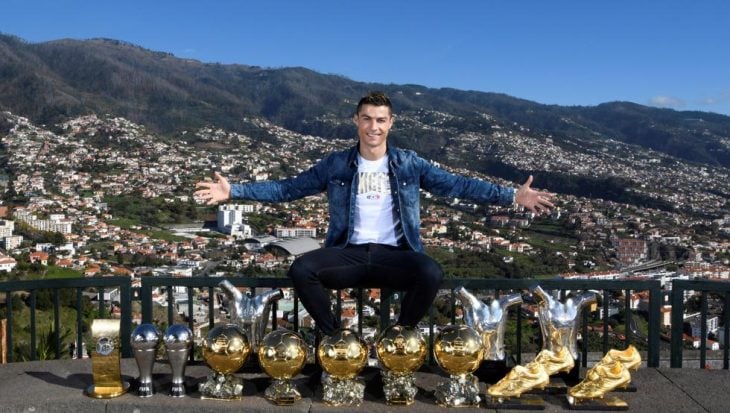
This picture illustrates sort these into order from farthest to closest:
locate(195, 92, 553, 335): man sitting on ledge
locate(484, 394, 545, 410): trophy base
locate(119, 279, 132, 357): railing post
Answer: locate(119, 279, 132, 357): railing post
locate(195, 92, 553, 335): man sitting on ledge
locate(484, 394, 545, 410): trophy base

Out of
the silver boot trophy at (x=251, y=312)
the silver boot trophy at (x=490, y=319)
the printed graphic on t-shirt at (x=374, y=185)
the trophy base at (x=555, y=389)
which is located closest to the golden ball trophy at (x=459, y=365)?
the silver boot trophy at (x=490, y=319)

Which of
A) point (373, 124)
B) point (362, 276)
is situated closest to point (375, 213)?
point (362, 276)

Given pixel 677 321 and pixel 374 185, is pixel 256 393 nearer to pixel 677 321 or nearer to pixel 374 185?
pixel 374 185

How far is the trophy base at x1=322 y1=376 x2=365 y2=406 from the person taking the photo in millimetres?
3766

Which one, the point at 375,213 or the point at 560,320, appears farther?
the point at 375,213

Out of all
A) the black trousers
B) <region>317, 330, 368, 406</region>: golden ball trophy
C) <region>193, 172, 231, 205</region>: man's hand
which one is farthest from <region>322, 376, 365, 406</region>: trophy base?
<region>193, 172, 231, 205</region>: man's hand

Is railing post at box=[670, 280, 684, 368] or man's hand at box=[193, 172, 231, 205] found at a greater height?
man's hand at box=[193, 172, 231, 205]

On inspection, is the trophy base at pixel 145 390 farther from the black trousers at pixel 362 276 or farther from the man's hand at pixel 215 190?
the man's hand at pixel 215 190

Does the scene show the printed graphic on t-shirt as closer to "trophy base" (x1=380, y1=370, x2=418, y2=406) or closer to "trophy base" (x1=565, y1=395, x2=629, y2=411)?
"trophy base" (x1=380, y1=370, x2=418, y2=406)

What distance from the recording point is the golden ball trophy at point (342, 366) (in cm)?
375

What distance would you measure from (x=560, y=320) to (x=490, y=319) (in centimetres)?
40

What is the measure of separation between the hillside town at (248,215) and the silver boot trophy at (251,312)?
13.7ft

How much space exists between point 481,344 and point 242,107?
84107 millimetres

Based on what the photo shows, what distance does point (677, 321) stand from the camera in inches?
185
